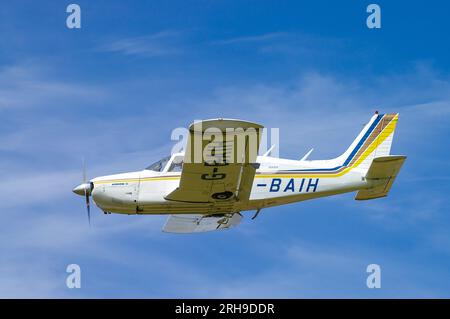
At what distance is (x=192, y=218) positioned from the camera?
30.7 meters

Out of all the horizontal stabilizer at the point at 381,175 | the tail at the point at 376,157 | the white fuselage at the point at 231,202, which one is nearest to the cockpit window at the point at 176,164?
the white fuselage at the point at 231,202

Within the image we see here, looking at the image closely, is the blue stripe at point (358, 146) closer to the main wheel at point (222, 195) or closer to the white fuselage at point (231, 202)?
the white fuselage at point (231, 202)

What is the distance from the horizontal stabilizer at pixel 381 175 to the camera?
28.8 metres

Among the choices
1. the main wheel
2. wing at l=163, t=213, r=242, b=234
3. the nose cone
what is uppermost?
the nose cone

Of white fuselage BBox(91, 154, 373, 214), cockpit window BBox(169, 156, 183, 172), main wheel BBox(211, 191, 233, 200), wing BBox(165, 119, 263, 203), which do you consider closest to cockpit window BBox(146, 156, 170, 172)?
white fuselage BBox(91, 154, 373, 214)

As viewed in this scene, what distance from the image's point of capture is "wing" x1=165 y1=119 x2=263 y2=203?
79.0 ft

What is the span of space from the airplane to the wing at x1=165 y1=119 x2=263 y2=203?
0.03 metres

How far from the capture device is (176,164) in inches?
1097

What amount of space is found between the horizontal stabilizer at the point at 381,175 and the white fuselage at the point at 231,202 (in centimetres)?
90

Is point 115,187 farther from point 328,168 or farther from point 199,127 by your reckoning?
point 328,168

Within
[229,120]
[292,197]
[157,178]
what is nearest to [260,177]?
[292,197]

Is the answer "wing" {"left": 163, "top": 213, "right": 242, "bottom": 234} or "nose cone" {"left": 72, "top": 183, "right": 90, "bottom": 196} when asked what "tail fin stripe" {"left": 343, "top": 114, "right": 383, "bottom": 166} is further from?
"nose cone" {"left": 72, "top": 183, "right": 90, "bottom": 196}

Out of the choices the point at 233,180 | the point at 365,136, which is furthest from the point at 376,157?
the point at 233,180

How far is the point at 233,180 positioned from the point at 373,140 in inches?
245
